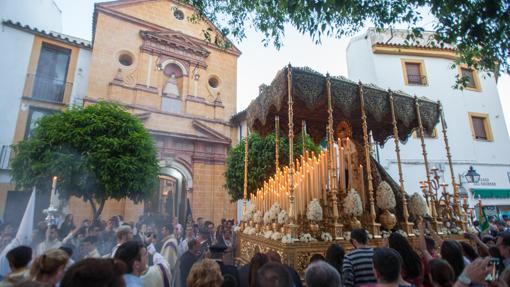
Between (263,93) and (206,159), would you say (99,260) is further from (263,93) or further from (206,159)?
(206,159)

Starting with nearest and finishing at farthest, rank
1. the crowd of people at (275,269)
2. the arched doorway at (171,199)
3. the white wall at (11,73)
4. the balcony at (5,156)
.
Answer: the crowd of people at (275,269)
the balcony at (5,156)
the white wall at (11,73)
the arched doorway at (171,199)

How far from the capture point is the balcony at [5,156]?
Result: 11.4 metres

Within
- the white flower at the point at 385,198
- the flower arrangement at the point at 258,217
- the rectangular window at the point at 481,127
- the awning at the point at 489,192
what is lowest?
the flower arrangement at the point at 258,217

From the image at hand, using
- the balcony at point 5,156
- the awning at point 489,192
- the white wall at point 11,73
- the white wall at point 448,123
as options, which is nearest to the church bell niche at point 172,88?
the white wall at point 11,73

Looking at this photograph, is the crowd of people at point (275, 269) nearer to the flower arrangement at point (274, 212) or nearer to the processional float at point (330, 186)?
the processional float at point (330, 186)

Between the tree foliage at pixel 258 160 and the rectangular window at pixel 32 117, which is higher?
the rectangular window at pixel 32 117

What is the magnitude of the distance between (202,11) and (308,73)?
2522mm

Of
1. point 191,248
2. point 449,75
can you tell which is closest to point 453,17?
point 191,248

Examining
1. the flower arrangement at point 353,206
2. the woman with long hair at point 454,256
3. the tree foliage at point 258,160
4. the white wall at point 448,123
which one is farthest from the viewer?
the white wall at point 448,123

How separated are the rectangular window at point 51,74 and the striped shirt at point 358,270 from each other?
48.6ft

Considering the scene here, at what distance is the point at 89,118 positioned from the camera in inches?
384

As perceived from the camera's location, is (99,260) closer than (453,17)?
Yes

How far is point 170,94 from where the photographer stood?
51.1 feet

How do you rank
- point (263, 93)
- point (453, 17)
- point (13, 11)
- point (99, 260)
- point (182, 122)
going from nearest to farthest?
point (99, 260) → point (453, 17) → point (263, 93) → point (13, 11) → point (182, 122)
